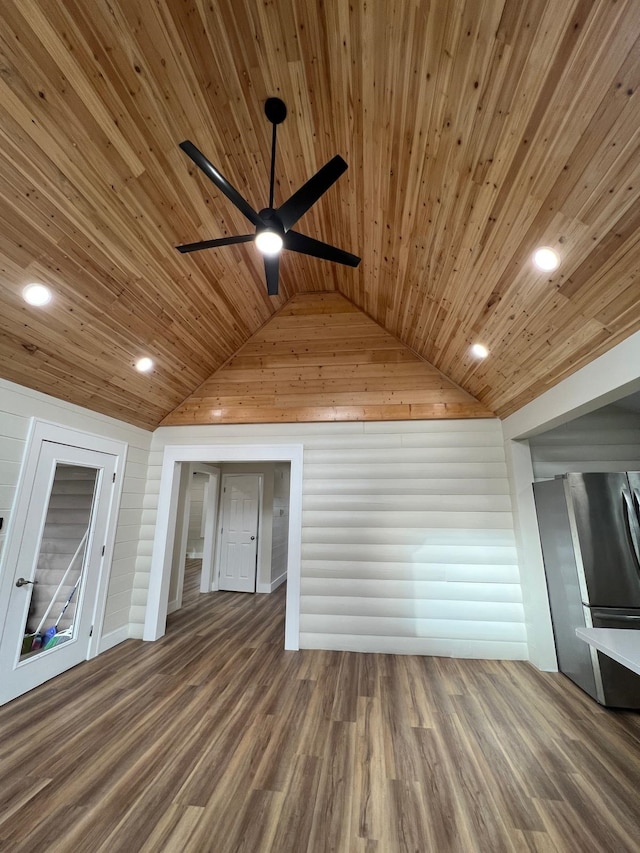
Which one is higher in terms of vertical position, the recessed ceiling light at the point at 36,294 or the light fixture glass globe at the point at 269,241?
the light fixture glass globe at the point at 269,241

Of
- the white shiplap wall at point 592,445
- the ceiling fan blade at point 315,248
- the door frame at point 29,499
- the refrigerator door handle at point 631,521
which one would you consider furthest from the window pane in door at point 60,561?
the refrigerator door handle at point 631,521

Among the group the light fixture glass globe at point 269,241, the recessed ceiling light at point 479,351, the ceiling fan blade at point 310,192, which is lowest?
the light fixture glass globe at point 269,241

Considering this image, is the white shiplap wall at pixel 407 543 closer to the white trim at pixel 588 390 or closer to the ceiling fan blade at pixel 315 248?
the white trim at pixel 588 390

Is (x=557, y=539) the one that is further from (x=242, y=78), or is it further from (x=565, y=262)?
(x=242, y=78)

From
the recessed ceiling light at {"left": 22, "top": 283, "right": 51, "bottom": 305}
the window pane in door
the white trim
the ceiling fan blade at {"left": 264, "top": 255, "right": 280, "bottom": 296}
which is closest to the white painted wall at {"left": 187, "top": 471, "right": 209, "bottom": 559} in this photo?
the window pane in door

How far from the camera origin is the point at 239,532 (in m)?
6.58

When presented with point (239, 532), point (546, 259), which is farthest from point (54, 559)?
point (546, 259)

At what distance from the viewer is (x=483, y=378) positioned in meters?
3.61

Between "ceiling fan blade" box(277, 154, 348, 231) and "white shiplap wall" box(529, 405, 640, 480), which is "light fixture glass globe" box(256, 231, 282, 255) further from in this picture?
"white shiplap wall" box(529, 405, 640, 480)

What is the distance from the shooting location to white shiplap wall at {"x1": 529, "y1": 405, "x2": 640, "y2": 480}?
147 inches

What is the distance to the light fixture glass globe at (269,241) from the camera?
1899 mm

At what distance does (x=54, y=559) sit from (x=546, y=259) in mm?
4541

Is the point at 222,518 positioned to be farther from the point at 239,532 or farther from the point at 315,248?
the point at 315,248

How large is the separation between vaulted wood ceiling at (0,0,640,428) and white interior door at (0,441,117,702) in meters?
0.89
